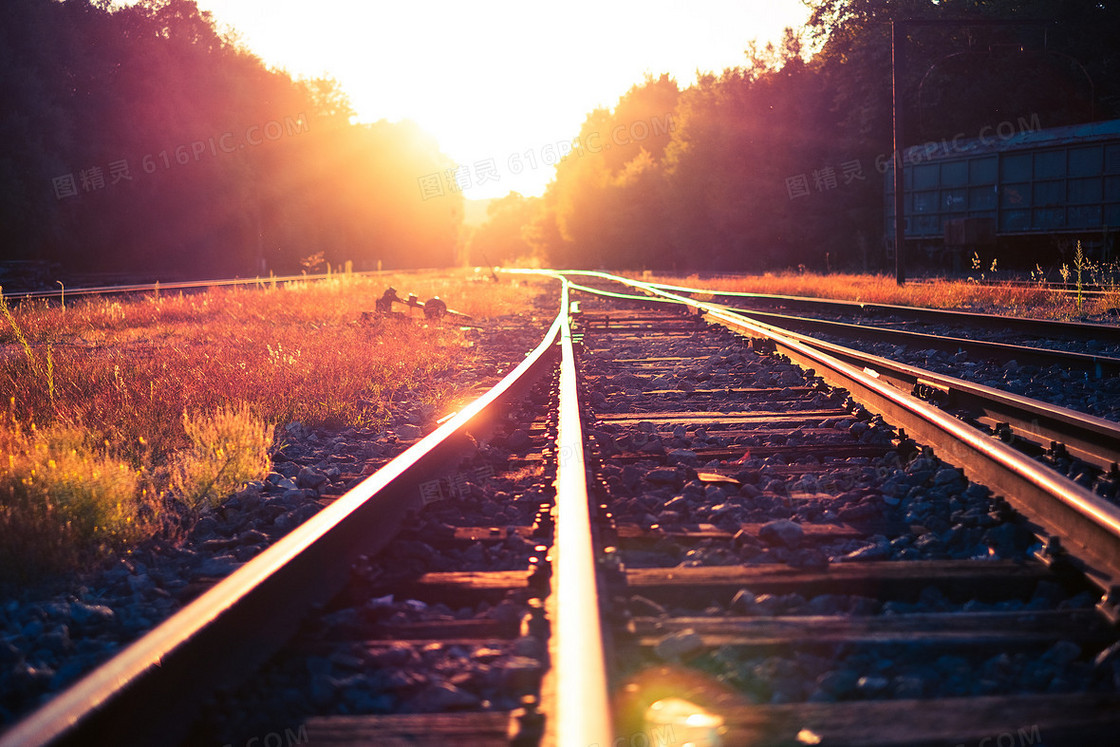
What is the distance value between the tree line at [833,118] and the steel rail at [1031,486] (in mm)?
20875

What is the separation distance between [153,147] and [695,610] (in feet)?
132

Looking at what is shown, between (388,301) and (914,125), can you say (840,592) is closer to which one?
(388,301)

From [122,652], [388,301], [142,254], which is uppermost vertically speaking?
[142,254]

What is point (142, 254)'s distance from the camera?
3653 cm

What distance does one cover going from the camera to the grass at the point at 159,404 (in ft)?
10.1

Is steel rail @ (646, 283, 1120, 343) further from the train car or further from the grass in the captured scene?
the train car

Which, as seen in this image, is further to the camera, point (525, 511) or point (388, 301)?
point (388, 301)

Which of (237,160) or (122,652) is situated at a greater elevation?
(237,160)

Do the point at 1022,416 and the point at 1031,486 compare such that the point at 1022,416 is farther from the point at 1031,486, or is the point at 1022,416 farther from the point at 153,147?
the point at 153,147

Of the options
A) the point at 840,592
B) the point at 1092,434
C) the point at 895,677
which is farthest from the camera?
the point at 1092,434

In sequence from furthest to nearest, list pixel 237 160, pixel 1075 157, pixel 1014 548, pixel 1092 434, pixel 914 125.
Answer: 1. pixel 237 160
2. pixel 914 125
3. pixel 1075 157
4. pixel 1092 434
5. pixel 1014 548

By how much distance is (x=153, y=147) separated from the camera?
35.7 meters

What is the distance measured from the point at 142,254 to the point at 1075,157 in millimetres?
37148

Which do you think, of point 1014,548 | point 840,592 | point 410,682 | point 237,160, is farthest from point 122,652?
point 237,160
